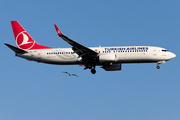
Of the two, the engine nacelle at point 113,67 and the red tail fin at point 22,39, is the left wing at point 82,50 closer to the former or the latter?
the engine nacelle at point 113,67

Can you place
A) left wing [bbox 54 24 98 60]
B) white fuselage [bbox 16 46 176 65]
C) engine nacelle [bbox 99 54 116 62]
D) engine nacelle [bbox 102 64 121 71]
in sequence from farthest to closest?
engine nacelle [bbox 102 64 121 71]
white fuselage [bbox 16 46 176 65]
engine nacelle [bbox 99 54 116 62]
left wing [bbox 54 24 98 60]

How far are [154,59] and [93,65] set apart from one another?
32.7 feet

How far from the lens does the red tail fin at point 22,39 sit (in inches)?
2207

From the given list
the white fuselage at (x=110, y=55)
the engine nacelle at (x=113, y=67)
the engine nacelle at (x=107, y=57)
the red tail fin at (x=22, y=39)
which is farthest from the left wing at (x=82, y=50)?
the red tail fin at (x=22, y=39)

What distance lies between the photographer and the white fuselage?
5122 cm

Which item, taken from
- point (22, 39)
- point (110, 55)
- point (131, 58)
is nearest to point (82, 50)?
point (110, 55)

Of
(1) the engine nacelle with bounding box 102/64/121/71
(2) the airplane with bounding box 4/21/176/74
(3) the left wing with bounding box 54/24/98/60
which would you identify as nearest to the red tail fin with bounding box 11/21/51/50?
(2) the airplane with bounding box 4/21/176/74

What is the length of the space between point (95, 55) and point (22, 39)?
14207 mm

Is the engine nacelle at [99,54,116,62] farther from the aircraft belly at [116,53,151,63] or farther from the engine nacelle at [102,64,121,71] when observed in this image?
the engine nacelle at [102,64,121,71]

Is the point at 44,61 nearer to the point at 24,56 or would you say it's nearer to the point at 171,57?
the point at 24,56

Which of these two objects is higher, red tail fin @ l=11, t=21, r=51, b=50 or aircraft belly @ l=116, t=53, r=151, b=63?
red tail fin @ l=11, t=21, r=51, b=50

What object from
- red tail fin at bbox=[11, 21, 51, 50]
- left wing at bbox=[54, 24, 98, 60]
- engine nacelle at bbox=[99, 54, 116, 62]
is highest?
red tail fin at bbox=[11, 21, 51, 50]

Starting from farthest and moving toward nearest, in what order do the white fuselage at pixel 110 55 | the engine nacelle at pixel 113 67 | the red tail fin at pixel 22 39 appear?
the red tail fin at pixel 22 39, the engine nacelle at pixel 113 67, the white fuselage at pixel 110 55

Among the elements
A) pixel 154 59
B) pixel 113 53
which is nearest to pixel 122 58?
pixel 113 53
